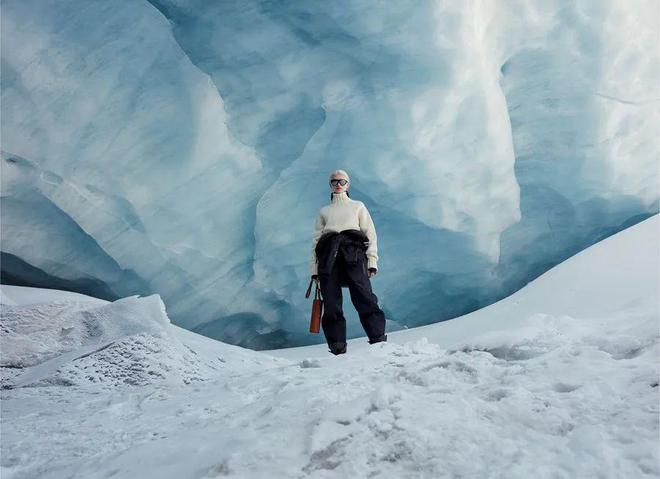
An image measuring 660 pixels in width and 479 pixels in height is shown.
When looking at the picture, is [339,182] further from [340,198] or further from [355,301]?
[355,301]

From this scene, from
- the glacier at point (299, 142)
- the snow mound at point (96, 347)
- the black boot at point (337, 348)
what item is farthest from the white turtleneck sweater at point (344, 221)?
the glacier at point (299, 142)

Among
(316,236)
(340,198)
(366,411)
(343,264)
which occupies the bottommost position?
(366,411)

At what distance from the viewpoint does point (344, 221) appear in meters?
2.95

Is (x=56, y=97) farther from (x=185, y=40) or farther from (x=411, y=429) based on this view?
(x=411, y=429)

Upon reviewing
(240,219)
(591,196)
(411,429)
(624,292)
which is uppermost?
(591,196)

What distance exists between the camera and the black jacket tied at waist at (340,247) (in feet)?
9.36

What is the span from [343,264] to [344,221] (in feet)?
0.76

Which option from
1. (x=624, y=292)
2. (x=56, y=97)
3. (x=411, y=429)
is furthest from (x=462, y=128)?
(x=411, y=429)

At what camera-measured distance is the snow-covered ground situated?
45.7 inches

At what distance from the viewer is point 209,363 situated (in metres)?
3.24

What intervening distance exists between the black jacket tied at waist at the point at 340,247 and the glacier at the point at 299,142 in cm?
171

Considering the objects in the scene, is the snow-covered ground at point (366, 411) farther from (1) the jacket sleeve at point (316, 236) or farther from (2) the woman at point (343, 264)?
(1) the jacket sleeve at point (316, 236)

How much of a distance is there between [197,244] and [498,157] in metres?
2.62

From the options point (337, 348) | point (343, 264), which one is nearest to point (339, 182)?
point (343, 264)
